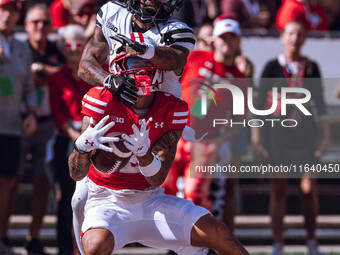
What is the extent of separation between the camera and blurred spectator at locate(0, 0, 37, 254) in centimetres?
735

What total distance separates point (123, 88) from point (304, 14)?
462cm

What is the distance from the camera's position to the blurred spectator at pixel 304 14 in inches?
344

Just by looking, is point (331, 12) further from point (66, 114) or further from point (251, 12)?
point (66, 114)

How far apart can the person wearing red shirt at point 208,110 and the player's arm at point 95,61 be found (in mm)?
1913

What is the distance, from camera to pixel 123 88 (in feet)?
15.5

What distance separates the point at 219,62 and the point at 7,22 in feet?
6.26

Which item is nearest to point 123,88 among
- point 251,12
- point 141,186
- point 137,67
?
point 137,67

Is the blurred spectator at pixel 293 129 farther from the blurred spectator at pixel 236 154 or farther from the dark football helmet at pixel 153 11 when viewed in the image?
the dark football helmet at pixel 153 11

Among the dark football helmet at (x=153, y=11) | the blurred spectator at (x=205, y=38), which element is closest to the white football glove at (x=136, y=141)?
the dark football helmet at (x=153, y=11)

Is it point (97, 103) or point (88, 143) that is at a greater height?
point (97, 103)

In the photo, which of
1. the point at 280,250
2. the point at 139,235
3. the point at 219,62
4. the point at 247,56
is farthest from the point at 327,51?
the point at 139,235

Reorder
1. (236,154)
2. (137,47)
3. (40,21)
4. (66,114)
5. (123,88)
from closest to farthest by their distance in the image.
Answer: (137,47)
(123,88)
(66,114)
(236,154)
(40,21)

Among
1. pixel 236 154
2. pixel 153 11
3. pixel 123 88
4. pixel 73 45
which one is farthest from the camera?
pixel 236 154

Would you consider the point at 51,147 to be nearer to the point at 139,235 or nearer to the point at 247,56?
the point at 247,56
